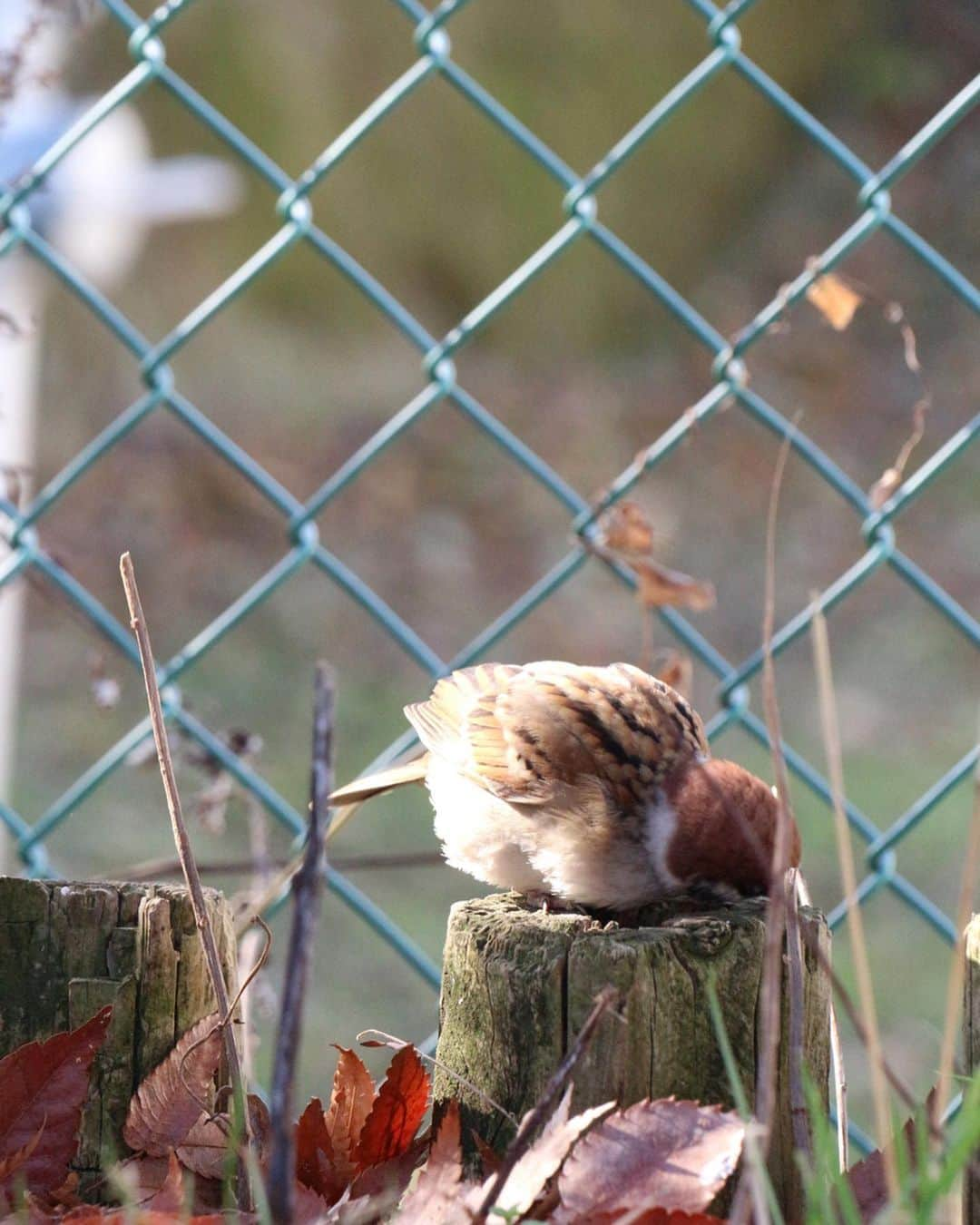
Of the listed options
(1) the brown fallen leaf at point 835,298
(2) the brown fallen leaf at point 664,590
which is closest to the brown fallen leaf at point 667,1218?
(2) the brown fallen leaf at point 664,590

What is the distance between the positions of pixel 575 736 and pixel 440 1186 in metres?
1.09

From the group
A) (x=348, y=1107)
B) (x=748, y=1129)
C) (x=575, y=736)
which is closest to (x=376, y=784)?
(x=575, y=736)

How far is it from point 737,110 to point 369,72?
184 centimetres

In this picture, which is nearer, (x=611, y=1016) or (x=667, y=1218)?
(x=667, y=1218)

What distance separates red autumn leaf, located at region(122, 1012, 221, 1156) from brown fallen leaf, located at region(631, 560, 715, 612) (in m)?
1.05

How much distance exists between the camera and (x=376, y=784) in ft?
7.50

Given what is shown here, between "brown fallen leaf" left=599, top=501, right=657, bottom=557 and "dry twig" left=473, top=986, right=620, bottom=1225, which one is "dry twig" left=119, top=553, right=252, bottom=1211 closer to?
"dry twig" left=473, top=986, right=620, bottom=1225

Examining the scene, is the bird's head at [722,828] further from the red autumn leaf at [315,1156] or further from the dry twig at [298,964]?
the dry twig at [298,964]

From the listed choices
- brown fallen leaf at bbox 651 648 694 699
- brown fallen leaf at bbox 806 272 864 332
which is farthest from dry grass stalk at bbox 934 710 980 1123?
brown fallen leaf at bbox 651 648 694 699

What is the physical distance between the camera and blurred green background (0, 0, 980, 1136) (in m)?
6.02

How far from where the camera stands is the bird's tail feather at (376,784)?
2.16 m

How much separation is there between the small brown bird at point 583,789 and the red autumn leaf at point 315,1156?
64cm

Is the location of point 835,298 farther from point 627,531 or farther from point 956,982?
point 956,982

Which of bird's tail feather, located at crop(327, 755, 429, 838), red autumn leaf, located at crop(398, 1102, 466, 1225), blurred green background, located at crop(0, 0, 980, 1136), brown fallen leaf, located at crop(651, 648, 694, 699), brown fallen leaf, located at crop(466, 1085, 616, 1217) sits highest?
blurred green background, located at crop(0, 0, 980, 1136)
